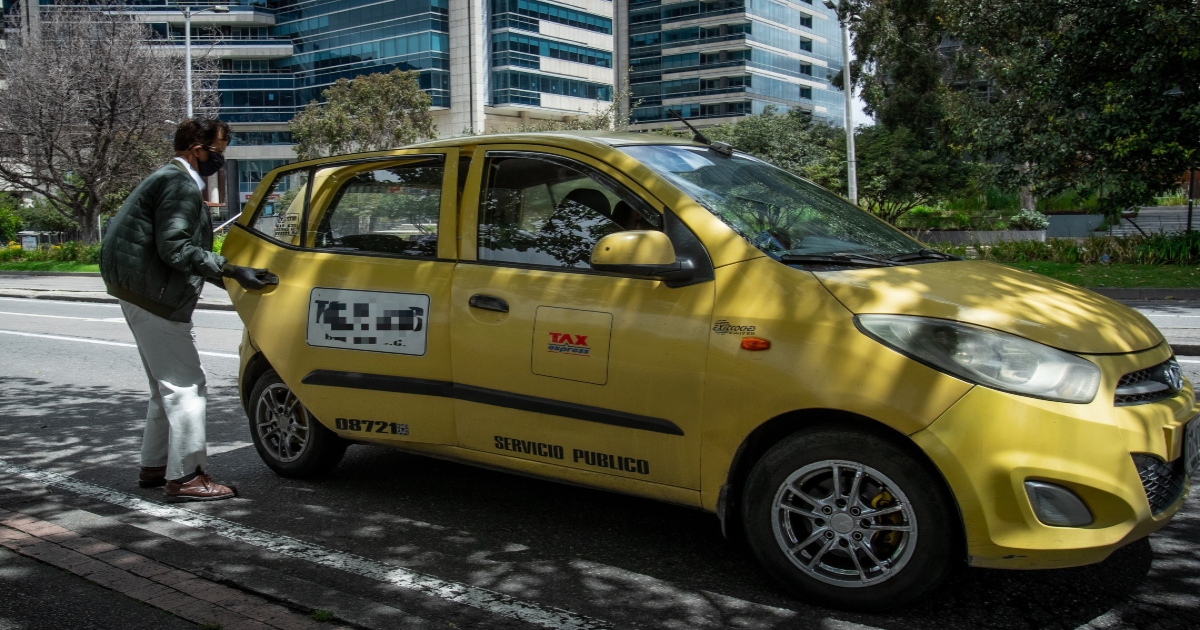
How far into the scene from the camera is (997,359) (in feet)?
10.3

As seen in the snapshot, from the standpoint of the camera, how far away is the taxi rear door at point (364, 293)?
175 inches

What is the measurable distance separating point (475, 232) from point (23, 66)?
31.6 metres

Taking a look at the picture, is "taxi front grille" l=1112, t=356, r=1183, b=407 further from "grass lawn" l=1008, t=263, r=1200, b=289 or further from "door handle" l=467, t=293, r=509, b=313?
"grass lawn" l=1008, t=263, r=1200, b=289

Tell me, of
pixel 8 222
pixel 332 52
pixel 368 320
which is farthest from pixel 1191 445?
pixel 332 52

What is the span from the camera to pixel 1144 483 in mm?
3125

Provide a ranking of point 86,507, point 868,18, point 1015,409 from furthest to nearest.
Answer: point 868,18, point 86,507, point 1015,409

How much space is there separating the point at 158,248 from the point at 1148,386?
4.31m

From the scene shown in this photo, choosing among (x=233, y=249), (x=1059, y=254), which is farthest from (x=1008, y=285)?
(x=1059, y=254)

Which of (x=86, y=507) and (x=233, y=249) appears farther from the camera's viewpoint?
(x=233, y=249)

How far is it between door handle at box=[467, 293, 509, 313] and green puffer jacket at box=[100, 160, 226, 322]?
1.50 m

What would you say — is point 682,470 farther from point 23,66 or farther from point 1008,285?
point 23,66

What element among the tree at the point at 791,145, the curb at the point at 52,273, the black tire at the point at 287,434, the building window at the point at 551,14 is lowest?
the black tire at the point at 287,434

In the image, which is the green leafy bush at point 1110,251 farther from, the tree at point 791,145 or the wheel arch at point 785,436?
→ the tree at point 791,145

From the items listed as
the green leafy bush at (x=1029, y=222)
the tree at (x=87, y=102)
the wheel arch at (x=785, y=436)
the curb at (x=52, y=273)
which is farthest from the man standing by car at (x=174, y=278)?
the green leafy bush at (x=1029, y=222)
